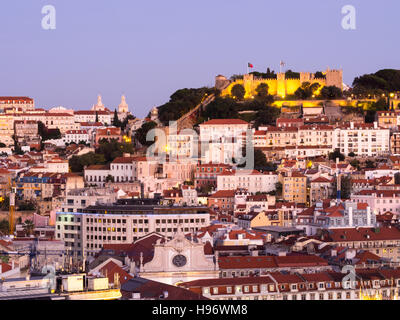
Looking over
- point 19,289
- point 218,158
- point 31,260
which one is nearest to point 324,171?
point 218,158

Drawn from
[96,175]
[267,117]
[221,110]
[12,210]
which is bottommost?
[12,210]

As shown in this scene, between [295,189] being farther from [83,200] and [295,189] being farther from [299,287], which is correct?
[299,287]

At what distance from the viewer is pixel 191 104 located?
6475 cm

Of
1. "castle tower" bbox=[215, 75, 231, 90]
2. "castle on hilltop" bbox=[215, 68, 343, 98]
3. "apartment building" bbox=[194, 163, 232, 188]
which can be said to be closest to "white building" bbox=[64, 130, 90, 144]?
"castle tower" bbox=[215, 75, 231, 90]

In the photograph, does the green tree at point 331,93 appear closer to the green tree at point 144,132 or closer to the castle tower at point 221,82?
the castle tower at point 221,82

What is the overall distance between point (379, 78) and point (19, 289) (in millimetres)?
55621

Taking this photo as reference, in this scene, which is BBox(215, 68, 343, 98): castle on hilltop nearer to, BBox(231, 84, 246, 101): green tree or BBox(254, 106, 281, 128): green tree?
BBox(231, 84, 246, 101): green tree

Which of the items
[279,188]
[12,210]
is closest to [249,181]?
[279,188]

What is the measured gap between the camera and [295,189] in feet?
157

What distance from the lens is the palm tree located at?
40.7 metres

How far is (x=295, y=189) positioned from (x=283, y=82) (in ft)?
65.2

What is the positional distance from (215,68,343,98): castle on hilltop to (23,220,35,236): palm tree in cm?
2435

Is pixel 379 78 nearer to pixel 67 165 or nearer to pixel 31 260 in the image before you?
pixel 67 165

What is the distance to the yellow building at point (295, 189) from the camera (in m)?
A: 47.8
